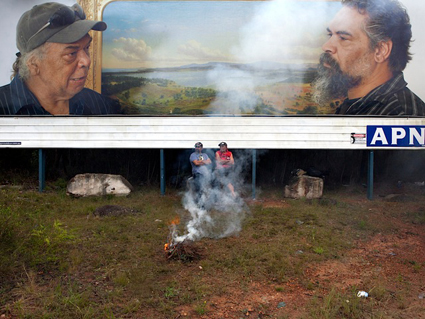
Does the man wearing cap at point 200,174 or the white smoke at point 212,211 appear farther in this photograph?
the man wearing cap at point 200,174

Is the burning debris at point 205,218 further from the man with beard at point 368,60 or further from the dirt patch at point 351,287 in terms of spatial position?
the man with beard at point 368,60

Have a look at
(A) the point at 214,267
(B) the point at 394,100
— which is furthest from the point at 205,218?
(B) the point at 394,100

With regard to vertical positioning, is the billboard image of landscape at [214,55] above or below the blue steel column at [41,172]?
above

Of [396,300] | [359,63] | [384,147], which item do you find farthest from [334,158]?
[396,300]

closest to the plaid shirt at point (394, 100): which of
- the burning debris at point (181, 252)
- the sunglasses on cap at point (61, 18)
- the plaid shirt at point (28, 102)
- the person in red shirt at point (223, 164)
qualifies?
the person in red shirt at point (223, 164)

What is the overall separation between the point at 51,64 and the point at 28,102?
1345 millimetres

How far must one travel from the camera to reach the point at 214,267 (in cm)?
488

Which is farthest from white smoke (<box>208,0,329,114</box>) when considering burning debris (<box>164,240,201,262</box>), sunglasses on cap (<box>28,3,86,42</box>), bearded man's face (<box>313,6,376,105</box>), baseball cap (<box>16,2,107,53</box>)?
burning debris (<box>164,240,201,262</box>)

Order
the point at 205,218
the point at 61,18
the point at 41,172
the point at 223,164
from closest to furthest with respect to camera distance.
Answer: the point at 205,218 → the point at 223,164 → the point at 41,172 → the point at 61,18

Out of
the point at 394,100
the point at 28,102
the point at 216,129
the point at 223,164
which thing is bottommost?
the point at 223,164

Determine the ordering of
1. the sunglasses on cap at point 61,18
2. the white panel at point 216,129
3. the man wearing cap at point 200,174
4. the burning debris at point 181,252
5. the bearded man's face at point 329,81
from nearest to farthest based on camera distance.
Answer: the burning debris at point 181,252 → the man wearing cap at point 200,174 → the white panel at point 216,129 → the sunglasses on cap at point 61,18 → the bearded man's face at point 329,81

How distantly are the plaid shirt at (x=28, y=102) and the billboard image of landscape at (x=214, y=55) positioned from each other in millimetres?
599

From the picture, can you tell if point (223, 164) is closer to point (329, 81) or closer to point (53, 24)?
point (329, 81)

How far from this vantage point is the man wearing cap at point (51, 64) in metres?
10.6
